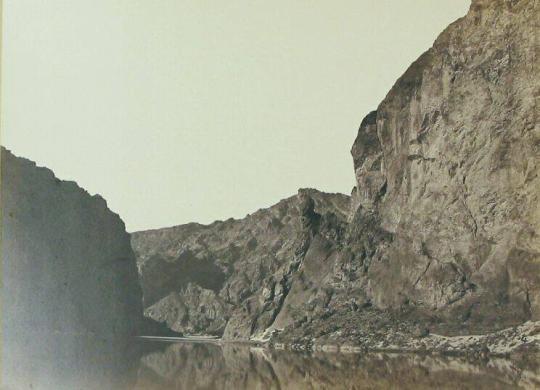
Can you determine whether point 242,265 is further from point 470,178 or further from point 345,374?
point 345,374

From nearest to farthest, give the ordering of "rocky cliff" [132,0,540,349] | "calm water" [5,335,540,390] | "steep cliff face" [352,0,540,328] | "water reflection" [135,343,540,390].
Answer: "calm water" [5,335,540,390]
"water reflection" [135,343,540,390]
"steep cliff face" [352,0,540,328]
"rocky cliff" [132,0,540,349]

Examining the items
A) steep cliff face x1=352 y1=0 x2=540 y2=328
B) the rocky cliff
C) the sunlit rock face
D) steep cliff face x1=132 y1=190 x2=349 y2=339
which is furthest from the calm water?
steep cliff face x1=132 y1=190 x2=349 y2=339

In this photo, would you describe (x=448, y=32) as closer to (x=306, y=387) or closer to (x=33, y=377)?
(x=306, y=387)

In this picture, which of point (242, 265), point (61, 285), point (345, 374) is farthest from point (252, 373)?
point (242, 265)

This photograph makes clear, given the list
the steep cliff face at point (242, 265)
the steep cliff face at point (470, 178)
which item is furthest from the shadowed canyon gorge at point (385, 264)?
the steep cliff face at point (242, 265)

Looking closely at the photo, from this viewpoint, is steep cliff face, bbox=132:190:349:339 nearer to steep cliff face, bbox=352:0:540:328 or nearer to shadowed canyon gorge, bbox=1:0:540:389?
shadowed canyon gorge, bbox=1:0:540:389

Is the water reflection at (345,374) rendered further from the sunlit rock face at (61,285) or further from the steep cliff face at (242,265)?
the steep cliff face at (242,265)
